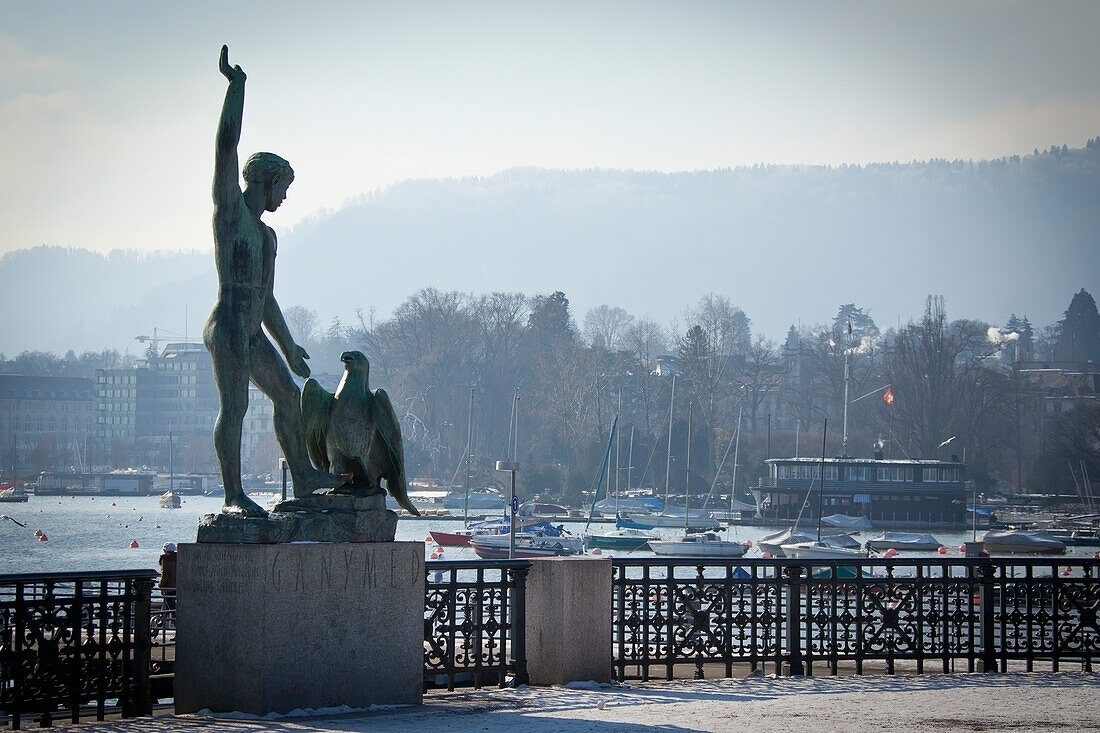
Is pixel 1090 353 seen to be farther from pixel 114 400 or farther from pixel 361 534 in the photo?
pixel 361 534

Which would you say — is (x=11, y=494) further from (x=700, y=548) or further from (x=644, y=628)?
(x=644, y=628)

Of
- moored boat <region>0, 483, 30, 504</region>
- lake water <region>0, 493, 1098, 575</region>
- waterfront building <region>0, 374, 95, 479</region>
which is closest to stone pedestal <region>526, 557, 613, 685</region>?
lake water <region>0, 493, 1098, 575</region>

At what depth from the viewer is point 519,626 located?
1166cm

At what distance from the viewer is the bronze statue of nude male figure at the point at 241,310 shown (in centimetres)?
1008

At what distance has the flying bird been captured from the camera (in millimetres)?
10367

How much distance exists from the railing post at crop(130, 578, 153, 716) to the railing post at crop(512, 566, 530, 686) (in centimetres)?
297

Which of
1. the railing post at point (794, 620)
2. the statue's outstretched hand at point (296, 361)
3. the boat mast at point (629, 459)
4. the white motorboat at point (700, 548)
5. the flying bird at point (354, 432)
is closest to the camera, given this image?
the flying bird at point (354, 432)

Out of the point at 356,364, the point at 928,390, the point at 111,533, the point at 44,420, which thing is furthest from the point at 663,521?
Answer: the point at 44,420

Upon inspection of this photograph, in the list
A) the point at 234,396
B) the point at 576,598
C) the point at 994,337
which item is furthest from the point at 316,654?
the point at 994,337

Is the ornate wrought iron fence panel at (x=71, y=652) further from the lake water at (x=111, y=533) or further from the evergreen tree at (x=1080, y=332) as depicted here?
the evergreen tree at (x=1080, y=332)

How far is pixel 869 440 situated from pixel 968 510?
79.2 ft

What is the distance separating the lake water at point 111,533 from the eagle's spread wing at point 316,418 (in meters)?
34.2

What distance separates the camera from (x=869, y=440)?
112188mm

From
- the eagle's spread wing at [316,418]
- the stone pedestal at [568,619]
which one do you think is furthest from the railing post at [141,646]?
the stone pedestal at [568,619]
